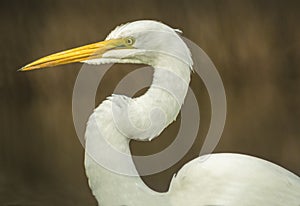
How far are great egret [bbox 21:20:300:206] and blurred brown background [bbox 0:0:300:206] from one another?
3.72ft

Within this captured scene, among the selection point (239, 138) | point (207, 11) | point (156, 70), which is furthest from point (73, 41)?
point (156, 70)

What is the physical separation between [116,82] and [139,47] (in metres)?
1.23

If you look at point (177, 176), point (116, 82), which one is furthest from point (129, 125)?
point (116, 82)

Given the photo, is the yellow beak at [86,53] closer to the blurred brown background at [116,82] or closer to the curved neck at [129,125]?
the curved neck at [129,125]

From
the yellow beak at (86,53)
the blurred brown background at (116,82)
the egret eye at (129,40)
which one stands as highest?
the egret eye at (129,40)

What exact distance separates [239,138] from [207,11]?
49 centimetres

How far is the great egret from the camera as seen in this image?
1.25 metres

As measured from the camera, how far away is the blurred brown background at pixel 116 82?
7.90 ft

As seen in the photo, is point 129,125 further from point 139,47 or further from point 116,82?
point 116,82

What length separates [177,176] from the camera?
1306mm

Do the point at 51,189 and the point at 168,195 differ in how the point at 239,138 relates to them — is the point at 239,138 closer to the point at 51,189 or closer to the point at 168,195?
the point at 51,189

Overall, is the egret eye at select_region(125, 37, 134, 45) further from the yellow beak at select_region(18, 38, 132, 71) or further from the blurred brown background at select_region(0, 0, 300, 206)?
the blurred brown background at select_region(0, 0, 300, 206)

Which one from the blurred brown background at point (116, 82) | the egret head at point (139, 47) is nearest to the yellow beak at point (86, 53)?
the egret head at point (139, 47)

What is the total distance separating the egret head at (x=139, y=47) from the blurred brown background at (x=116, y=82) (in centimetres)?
115
